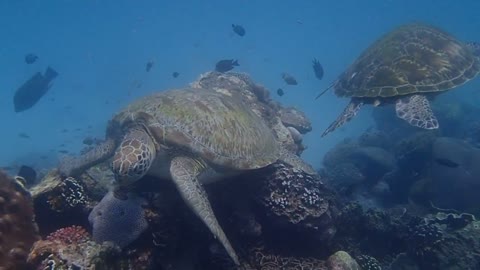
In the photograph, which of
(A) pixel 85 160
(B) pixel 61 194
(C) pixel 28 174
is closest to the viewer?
(B) pixel 61 194

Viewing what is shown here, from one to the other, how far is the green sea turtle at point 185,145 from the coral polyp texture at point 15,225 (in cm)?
117

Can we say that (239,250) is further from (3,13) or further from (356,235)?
(3,13)

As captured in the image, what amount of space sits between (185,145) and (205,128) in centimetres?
53

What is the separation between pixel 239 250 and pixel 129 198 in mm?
2111

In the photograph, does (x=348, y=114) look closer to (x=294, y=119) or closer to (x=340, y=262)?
(x=294, y=119)

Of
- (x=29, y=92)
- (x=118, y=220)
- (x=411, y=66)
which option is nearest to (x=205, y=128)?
(x=118, y=220)

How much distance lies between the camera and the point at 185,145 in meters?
5.85

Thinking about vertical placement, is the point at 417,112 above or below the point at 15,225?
above

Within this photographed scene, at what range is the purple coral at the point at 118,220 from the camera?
523 cm

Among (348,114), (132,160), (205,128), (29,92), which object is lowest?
(29,92)

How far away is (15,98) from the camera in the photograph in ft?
68.5

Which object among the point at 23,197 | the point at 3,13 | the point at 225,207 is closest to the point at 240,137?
the point at 225,207

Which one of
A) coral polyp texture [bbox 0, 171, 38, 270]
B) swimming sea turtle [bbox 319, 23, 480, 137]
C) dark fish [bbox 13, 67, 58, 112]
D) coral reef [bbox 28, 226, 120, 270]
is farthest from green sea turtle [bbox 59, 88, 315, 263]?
dark fish [bbox 13, 67, 58, 112]

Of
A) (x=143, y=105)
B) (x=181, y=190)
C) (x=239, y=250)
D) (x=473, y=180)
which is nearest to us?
(x=181, y=190)
